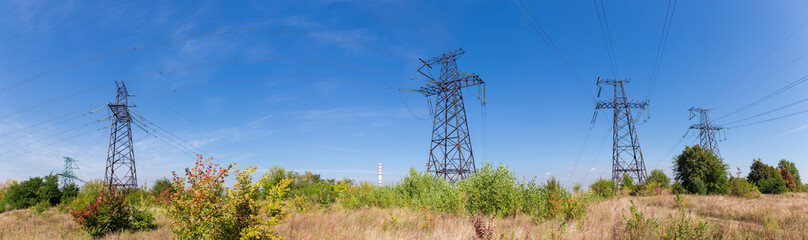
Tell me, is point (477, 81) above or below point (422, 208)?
above

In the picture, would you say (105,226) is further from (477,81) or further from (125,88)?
(125,88)

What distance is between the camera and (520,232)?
25.2 feet

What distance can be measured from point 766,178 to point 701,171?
17.7 meters

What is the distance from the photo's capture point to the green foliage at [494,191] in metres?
11.7

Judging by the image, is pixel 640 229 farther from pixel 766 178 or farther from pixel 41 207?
pixel 766 178

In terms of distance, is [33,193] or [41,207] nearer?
[41,207]

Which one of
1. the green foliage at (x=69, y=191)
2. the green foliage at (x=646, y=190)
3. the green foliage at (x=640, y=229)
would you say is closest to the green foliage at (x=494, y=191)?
the green foliage at (x=640, y=229)

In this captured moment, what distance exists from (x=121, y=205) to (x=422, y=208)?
445 inches

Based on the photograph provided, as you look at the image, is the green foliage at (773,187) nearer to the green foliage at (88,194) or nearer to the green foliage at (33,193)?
the green foliage at (88,194)

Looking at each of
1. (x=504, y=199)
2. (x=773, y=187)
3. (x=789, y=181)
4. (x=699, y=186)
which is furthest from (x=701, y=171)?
(x=789, y=181)

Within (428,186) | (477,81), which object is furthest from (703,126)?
(428,186)

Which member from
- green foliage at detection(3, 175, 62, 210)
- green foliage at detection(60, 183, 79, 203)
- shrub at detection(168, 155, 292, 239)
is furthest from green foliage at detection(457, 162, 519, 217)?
green foliage at detection(60, 183, 79, 203)

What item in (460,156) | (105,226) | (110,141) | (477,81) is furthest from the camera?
(110,141)

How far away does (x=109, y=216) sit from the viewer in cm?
1201
